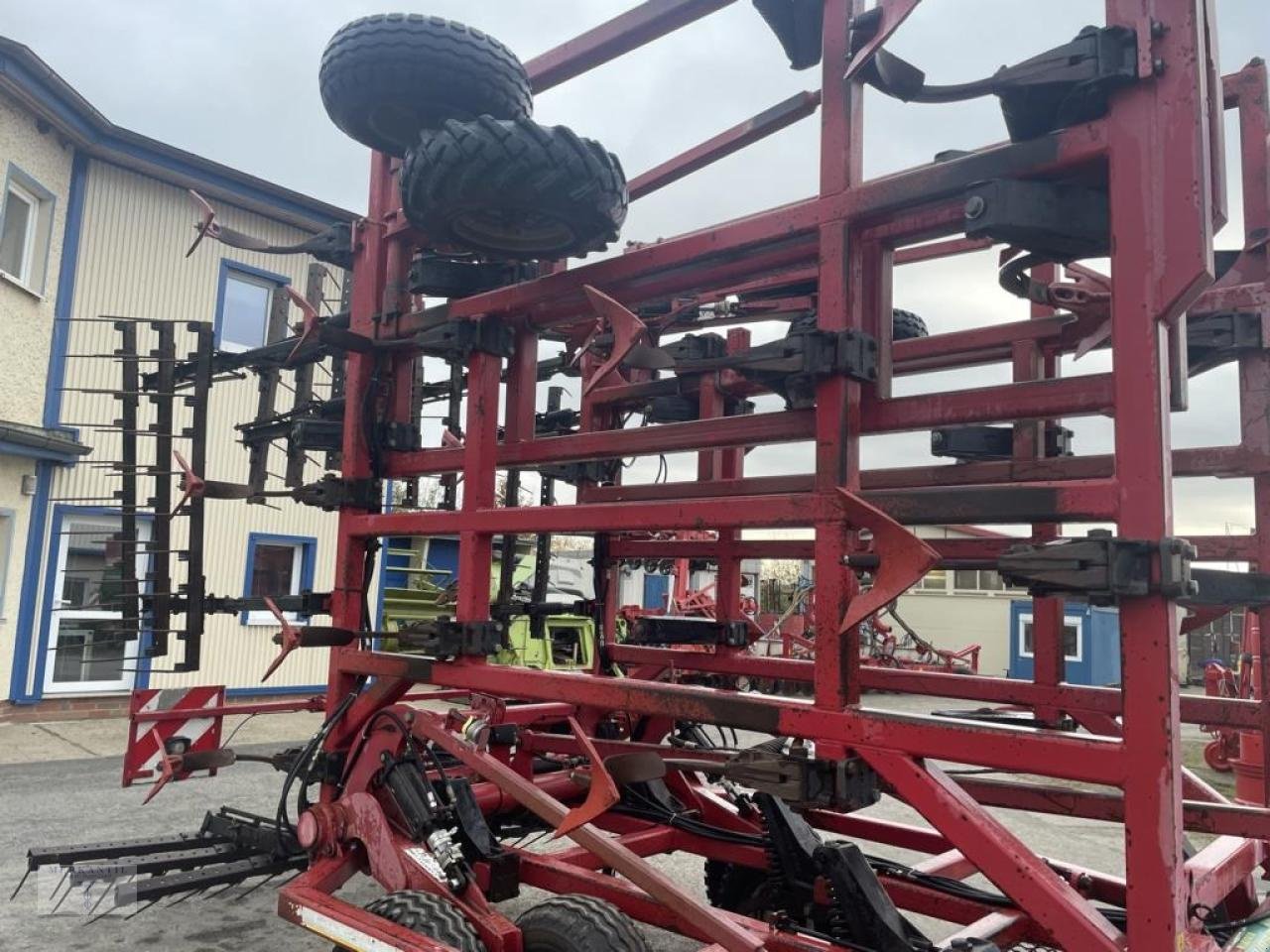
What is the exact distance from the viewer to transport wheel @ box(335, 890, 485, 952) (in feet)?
8.91

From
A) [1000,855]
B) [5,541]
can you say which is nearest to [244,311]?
[5,541]

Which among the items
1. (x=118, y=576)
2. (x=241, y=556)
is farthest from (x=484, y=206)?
(x=241, y=556)

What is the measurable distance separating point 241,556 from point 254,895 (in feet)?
24.5

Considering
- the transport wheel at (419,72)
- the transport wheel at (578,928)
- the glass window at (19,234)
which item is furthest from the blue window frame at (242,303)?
the transport wheel at (578,928)

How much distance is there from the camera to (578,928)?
8.93ft

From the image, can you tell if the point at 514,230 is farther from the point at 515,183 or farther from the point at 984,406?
the point at 984,406

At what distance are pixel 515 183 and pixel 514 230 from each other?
40cm

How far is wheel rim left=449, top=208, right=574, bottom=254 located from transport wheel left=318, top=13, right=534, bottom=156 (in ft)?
1.51

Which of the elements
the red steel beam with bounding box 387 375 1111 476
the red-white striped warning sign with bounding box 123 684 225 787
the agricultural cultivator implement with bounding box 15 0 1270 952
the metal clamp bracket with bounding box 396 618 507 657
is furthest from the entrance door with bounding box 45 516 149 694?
the red steel beam with bounding box 387 375 1111 476

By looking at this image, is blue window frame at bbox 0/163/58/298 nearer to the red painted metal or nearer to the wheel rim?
the red painted metal

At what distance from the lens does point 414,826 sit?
321cm

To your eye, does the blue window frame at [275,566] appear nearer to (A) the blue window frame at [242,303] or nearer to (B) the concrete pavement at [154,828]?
(B) the concrete pavement at [154,828]

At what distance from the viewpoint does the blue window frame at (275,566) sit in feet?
38.3

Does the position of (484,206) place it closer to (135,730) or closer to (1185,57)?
(1185,57)
